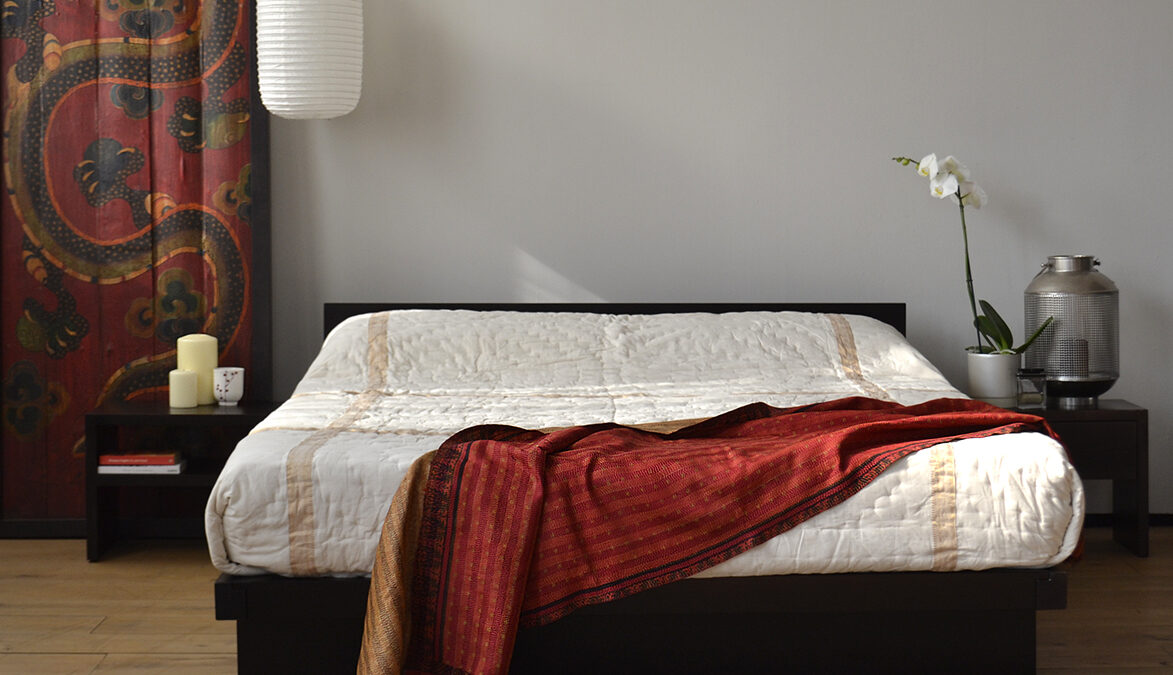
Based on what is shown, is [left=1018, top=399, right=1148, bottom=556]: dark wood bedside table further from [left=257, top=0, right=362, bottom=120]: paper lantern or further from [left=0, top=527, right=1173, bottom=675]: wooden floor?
[left=257, top=0, right=362, bottom=120]: paper lantern

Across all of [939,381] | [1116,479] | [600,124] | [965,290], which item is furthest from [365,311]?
[1116,479]

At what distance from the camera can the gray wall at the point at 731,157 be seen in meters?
3.42

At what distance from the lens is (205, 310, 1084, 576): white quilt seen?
Result: 1885 mm

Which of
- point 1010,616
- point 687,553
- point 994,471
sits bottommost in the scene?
point 1010,616

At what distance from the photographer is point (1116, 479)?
119 inches

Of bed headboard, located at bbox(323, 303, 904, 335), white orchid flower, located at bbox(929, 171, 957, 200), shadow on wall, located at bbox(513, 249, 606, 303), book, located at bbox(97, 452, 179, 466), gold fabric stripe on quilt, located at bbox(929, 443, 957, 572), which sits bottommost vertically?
book, located at bbox(97, 452, 179, 466)

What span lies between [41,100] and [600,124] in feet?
5.70

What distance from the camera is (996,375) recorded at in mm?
3119

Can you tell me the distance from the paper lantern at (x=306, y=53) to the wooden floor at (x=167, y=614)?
1.39 metres

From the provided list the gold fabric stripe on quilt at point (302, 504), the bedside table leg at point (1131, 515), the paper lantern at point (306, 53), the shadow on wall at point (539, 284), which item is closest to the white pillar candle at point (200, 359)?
the paper lantern at point (306, 53)

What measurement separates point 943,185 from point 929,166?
7cm

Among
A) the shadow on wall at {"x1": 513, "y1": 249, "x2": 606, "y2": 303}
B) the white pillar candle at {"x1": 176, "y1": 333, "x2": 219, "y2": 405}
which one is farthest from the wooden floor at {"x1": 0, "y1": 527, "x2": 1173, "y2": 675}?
the shadow on wall at {"x1": 513, "y1": 249, "x2": 606, "y2": 303}

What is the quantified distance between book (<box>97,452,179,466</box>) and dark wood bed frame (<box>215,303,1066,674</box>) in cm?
121

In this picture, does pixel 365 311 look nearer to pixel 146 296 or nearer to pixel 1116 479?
pixel 146 296
